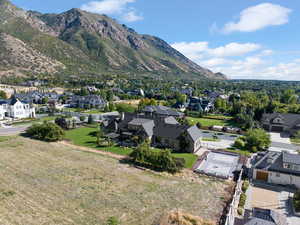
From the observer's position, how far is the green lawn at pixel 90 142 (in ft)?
130

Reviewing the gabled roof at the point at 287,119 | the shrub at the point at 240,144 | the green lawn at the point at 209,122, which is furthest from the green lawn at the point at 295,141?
the green lawn at the point at 209,122

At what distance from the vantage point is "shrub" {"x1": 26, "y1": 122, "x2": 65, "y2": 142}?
47.1 meters

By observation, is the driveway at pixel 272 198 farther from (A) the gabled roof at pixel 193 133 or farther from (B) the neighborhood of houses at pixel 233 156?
(A) the gabled roof at pixel 193 133

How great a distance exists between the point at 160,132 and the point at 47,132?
2599 cm

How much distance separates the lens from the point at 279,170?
2972 centimetres

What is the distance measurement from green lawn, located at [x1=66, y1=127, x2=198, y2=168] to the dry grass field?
17.3 feet

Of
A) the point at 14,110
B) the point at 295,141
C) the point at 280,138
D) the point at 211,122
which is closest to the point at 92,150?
the point at 211,122

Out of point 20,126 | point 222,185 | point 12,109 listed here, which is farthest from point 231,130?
point 12,109

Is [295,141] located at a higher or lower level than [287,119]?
Answer: lower

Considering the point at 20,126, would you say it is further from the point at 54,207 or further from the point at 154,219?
the point at 154,219

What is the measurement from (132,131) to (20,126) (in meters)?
35.7

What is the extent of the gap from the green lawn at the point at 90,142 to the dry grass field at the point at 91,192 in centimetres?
527

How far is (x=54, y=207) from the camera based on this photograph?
2303cm

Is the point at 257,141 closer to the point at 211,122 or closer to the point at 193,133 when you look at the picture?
the point at 193,133
